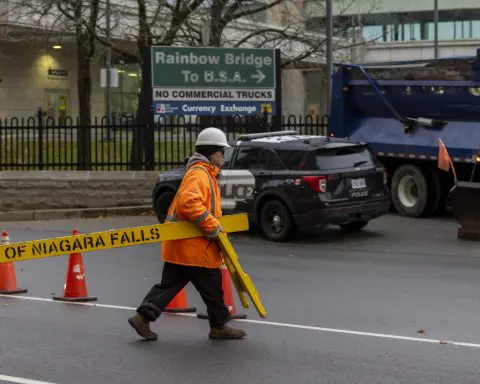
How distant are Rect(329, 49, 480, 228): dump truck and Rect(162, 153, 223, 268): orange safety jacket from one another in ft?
30.5

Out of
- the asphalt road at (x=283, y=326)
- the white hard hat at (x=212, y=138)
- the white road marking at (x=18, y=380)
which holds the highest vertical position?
the white hard hat at (x=212, y=138)

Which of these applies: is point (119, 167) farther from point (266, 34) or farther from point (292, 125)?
point (266, 34)

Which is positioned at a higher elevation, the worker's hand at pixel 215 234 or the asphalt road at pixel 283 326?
the worker's hand at pixel 215 234

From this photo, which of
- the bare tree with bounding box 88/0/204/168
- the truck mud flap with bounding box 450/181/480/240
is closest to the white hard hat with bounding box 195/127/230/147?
the truck mud flap with bounding box 450/181/480/240

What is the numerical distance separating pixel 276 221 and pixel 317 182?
3.53 feet

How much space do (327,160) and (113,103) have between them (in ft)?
111

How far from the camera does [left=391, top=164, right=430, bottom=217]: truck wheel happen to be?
17.4 metres

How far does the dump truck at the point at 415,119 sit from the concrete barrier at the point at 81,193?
421 cm

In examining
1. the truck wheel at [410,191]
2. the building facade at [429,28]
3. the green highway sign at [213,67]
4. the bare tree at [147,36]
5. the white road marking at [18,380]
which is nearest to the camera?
the white road marking at [18,380]

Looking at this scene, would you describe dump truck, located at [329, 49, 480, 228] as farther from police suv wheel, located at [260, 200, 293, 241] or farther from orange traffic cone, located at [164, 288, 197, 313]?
orange traffic cone, located at [164, 288, 197, 313]

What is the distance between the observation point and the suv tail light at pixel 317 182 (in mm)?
14383

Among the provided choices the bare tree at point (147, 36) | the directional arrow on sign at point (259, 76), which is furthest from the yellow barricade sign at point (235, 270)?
the directional arrow on sign at point (259, 76)

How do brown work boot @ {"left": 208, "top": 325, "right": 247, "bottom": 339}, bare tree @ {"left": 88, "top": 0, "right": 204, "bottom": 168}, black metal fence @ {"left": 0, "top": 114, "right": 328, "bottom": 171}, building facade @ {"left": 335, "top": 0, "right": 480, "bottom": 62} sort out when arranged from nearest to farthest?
1. brown work boot @ {"left": 208, "top": 325, "right": 247, "bottom": 339}
2. black metal fence @ {"left": 0, "top": 114, "right": 328, "bottom": 171}
3. bare tree @ {"left": 88, "top": 0, "right": 204, "bottom": 168}
4. building facade @ {"left": 335, "top": 0, "right": 480, "bottom": 62}

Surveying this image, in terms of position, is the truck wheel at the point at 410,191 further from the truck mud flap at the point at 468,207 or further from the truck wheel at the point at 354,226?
the truck mud flap at the point at 468,207
